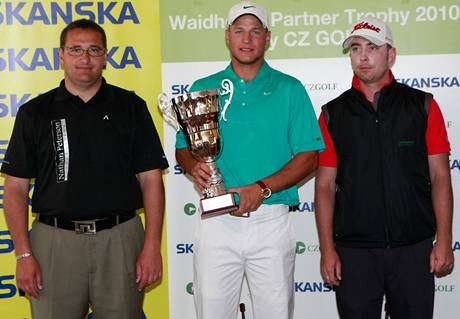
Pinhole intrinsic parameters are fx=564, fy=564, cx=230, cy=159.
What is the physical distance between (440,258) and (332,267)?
516 mm

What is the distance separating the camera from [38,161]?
8.91 feet

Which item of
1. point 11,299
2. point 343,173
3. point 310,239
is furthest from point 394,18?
point 11,299

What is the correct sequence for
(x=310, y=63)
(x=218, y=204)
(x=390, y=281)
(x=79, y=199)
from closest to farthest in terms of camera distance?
(x=218, y=204) → (x=79, y=199) → (x=390, y=281) → (x=310, y=63)

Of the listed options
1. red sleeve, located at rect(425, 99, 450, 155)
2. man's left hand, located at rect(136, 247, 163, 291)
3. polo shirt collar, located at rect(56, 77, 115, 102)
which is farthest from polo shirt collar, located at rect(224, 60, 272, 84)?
man's left hand, located at rect(136, 247, 163, 291)

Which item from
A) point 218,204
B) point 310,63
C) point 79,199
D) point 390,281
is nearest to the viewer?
point 218,204

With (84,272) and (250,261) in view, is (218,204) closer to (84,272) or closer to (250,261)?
(250,261)

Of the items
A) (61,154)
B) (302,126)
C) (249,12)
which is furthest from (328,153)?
(61,154)

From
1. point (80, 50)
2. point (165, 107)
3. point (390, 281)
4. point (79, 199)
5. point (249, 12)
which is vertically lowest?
point (390, 281)

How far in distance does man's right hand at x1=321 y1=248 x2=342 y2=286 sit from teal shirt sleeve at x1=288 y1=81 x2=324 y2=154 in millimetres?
528

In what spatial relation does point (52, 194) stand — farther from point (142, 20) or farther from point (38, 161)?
point (142, 20)

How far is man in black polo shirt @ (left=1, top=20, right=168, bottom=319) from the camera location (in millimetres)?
2664

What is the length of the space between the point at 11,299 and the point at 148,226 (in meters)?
1.43

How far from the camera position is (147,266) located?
2.75 metres

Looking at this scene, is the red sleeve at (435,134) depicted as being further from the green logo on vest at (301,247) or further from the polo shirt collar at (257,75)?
the green logo on vest at (301,247)
